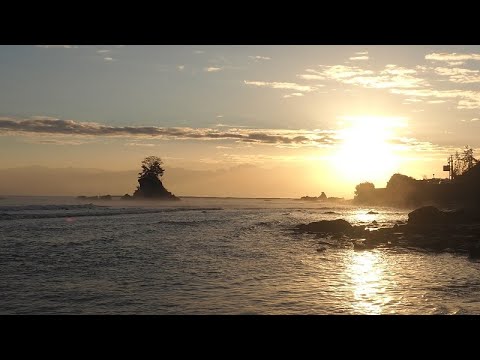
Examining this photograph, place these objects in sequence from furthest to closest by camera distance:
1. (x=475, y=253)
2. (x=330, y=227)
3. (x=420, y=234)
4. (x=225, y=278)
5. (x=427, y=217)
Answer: (x=330, y=227), (x=427, y=217), (x=420, y=234), (x=475, y=253), (x=225, y=278)

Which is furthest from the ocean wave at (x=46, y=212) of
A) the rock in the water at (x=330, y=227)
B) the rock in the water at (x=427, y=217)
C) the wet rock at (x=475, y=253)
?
the wet rock at (x=475, y=253)

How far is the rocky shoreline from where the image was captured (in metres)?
24.5

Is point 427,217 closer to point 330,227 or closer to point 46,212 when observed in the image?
point 330,227

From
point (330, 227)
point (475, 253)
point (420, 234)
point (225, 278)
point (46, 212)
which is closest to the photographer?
point (225, 278)

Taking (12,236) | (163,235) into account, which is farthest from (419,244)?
(12,236)

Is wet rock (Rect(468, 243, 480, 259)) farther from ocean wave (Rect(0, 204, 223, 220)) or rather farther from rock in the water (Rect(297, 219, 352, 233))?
ocean wave (Rect(0, 204, 223, 220))

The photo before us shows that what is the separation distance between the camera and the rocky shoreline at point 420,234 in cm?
2455

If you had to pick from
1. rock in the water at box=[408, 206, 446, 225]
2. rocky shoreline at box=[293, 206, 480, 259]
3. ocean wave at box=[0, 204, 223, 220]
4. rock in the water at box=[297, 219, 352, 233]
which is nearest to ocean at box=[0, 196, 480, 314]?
rocky shoreline at box=[293, 206, 480, 259]

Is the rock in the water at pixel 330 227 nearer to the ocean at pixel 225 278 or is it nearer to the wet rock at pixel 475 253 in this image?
the ocean at pixel 225 278

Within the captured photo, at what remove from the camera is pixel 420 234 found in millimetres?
29578

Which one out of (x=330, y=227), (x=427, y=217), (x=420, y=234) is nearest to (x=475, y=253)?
(x=420, y=234)
